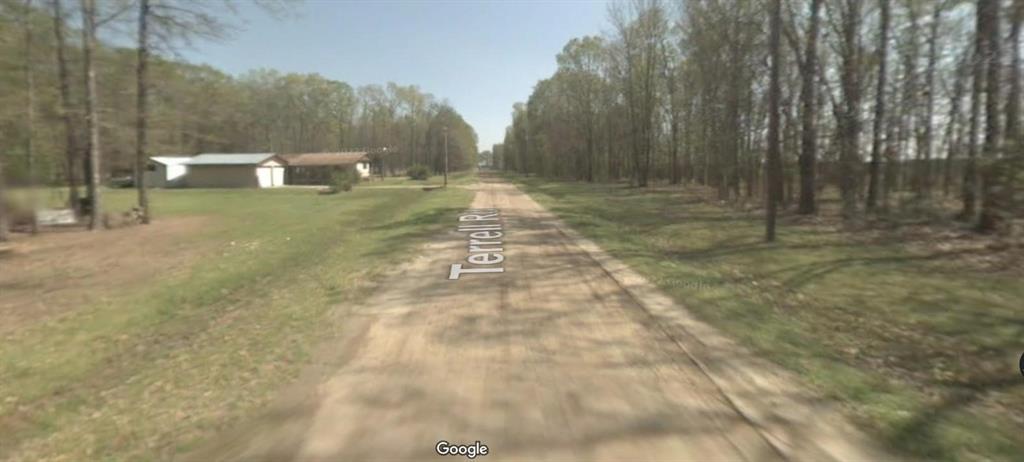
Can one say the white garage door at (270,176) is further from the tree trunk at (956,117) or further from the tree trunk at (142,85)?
the tree trunk at (956,117)

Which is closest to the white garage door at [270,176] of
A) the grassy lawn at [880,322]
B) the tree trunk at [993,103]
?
the grassy lawn at [880,322]

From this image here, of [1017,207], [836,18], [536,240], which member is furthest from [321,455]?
[836,18]

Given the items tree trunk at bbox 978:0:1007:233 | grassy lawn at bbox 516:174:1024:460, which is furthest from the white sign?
tree trunk at bbox 978:0:1007:233

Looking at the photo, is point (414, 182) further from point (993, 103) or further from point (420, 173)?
point (993, 103)

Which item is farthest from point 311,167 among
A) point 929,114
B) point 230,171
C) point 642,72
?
point 929,114

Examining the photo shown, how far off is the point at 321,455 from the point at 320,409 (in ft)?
2.34

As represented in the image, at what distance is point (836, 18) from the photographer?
18.6 m

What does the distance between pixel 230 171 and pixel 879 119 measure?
5275 cm

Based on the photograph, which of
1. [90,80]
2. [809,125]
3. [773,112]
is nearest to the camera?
[773,112]

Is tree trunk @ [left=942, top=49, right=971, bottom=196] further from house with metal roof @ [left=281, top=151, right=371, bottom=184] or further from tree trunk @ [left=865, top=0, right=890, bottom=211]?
house with metal roof @ [left=281, top=151, right=371, bottom=184]

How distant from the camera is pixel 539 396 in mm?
3992

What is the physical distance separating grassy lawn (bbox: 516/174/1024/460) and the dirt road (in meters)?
0.52

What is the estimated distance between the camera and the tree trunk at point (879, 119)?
14.5m

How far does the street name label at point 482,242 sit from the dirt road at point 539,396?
2292 mm
